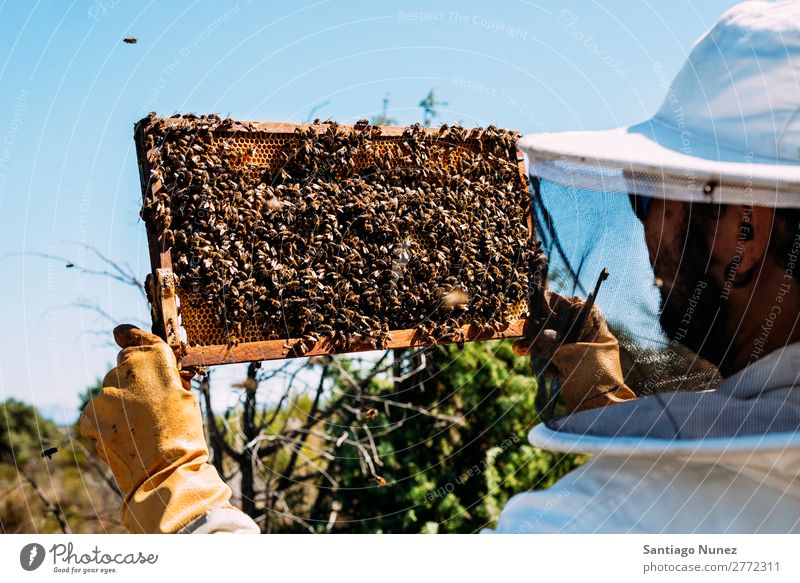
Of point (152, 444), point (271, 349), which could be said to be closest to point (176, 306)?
point (271, 349)

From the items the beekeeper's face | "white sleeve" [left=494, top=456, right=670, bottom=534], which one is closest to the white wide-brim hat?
the beekeeper's face

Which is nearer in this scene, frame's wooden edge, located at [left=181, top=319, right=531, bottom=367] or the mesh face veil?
the mesh face veil

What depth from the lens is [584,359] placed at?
124 inches

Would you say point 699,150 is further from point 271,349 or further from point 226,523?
point 271,349

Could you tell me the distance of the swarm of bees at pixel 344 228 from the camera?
384 centimetres

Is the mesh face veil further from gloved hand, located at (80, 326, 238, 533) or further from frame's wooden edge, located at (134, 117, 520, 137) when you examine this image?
gloved hand, located at (80, 326, 238, 533)

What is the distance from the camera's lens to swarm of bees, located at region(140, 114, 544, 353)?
3838mm

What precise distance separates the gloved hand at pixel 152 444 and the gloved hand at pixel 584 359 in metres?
1.45

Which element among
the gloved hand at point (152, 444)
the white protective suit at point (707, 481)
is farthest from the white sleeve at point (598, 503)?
the gloved hand at point (152, 444)

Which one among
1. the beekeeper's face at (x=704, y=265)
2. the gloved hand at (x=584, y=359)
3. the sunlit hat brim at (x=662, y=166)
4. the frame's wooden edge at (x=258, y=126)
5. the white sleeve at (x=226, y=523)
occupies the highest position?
the frame's wooden edge at (x=258, y=126)

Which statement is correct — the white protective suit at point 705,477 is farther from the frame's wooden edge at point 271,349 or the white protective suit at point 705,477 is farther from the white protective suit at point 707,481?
the frame's wooden edge at point 271,349

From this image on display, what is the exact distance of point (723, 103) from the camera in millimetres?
1891

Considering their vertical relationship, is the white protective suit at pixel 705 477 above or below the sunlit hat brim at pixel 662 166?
below
